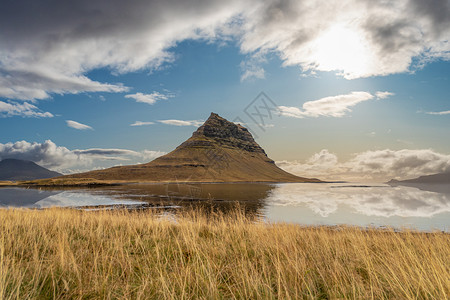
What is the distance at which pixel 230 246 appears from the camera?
6.91 metres

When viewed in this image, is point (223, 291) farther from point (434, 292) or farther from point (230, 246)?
point (434, 292)

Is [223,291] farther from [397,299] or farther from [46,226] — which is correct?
[46,226]

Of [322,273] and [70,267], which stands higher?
[70,267]

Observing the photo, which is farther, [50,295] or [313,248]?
[313,248]

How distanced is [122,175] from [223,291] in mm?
182461

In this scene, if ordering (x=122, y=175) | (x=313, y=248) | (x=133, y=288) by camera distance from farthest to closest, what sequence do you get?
(x=122, y=175)
(x=313, y=248)
(x=133, y=288)

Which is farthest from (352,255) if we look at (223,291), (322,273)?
(223,291)

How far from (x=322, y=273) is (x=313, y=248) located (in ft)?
6.25

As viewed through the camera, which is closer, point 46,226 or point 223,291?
point 223,291

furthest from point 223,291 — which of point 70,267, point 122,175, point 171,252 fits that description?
point 122,175

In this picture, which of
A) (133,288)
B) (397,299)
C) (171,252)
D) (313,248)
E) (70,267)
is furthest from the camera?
(313,248)

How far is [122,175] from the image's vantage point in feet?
563

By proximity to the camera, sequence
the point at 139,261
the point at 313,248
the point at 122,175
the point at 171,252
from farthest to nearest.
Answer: the point at 122,175, the point at 313,248, the point at 171,252, the point at 139,261

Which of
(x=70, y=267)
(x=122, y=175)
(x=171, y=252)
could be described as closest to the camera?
(x=70, y=267)
